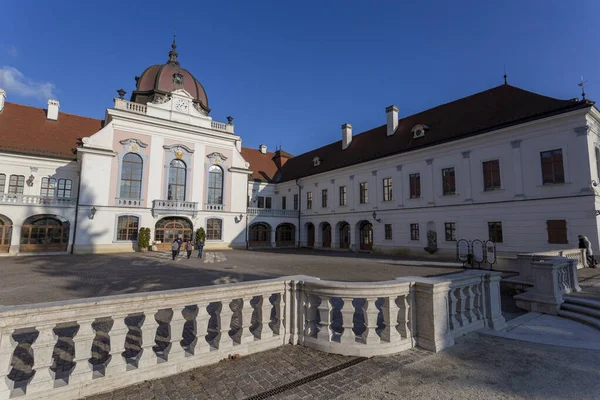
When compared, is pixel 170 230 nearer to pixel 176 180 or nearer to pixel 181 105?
pixel 176 180

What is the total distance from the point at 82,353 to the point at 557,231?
2001cm

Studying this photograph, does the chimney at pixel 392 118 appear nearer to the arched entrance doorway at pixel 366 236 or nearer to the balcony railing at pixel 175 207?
the arched entrance doorway at pixel 366 236

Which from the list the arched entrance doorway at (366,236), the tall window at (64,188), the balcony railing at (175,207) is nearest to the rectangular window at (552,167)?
the arched entrance doorway at (366,236)

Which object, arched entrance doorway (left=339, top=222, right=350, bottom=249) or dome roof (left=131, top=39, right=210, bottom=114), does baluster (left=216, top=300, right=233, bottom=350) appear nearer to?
arched entrance doorway (left=339, top=222, right=350, bottom=249)

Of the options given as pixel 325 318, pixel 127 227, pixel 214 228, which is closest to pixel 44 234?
pixel 127 227

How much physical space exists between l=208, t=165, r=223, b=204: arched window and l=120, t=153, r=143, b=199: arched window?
5928 millimetres

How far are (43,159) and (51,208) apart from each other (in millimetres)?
5138

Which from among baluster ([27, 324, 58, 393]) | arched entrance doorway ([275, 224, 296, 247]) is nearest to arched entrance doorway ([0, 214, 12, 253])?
arched entrance doorway ([275, 224, 296, 247])

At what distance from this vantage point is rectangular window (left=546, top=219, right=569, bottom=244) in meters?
15.4

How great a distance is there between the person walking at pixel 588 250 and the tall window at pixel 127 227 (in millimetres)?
28448

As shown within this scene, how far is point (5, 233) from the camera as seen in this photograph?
20.9 m

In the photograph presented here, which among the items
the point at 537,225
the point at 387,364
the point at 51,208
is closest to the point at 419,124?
the point at 537,225

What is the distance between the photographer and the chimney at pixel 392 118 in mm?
26531

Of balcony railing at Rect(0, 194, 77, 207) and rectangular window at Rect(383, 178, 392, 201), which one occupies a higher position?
rectangular window at Rect(383, 178, 392, 201)
